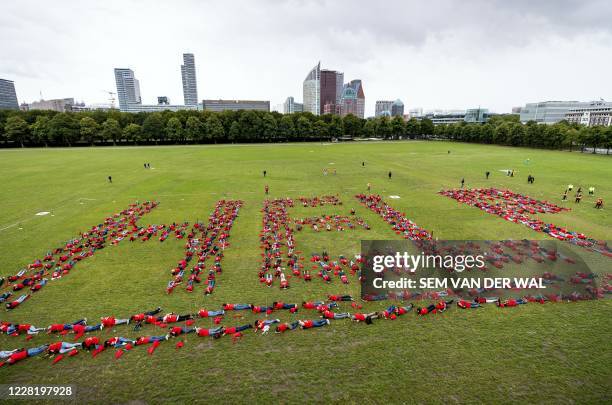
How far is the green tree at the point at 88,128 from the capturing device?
111688mm

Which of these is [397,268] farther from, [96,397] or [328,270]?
[96,397]

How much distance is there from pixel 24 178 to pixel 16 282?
46.5m

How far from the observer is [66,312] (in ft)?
47.8

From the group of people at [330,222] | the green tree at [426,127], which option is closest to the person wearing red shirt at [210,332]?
the group of people at [330,222]

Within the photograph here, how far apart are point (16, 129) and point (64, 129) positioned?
15.5 m

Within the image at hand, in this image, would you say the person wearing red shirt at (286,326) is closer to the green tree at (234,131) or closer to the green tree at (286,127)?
the green tree at (234,131)

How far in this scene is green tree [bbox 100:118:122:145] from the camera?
113438 millimetres

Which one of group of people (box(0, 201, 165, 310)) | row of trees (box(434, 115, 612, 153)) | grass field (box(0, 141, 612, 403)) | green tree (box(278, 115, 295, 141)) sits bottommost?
grass field (box(0, 141, 612, 403))

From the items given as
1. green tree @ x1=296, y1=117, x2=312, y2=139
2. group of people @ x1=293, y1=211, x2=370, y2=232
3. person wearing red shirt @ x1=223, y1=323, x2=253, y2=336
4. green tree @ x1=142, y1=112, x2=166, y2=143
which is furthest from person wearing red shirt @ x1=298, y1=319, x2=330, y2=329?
green tree @ x1=296, y1=117, x2=312, y2=139

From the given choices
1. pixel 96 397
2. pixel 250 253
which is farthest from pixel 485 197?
pixel 96 397

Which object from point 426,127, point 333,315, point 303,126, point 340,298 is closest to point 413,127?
point 426,127

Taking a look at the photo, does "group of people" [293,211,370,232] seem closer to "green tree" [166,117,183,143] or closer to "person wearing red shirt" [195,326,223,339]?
"person wearing red shirt" [195,326,223,339]

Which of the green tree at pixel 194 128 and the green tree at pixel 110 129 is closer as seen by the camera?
the green tree at pixel 110 129

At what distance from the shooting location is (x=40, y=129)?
109 metres
